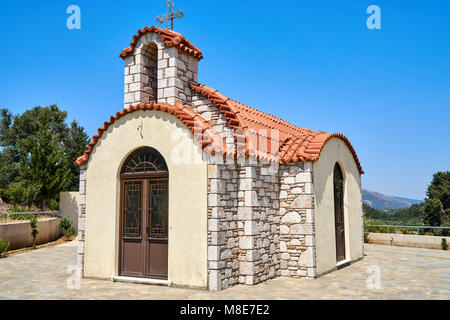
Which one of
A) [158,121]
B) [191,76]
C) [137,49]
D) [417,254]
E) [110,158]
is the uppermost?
[137,49]

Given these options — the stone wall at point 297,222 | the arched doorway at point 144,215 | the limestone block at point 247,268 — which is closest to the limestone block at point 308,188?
the stone wall at point 297,222

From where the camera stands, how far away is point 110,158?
9016 mm

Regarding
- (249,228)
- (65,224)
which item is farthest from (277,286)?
(65,224)

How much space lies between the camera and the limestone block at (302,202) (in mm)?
9202

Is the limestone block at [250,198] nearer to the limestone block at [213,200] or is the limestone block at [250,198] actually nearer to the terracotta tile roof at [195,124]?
the limestone block at [213,200]

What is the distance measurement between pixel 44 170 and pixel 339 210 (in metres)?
17.3

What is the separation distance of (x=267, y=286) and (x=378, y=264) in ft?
16.1

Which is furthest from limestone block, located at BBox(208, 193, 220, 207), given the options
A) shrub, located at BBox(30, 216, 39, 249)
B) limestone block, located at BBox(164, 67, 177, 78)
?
shrub, located at BBox(30, 216, 39, 249)

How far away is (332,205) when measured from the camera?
10445 mm

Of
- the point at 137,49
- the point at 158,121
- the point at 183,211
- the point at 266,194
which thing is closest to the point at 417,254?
the point at 266,194

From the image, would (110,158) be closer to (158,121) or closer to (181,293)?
(158,121)

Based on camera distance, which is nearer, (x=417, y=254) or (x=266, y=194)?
(x=266, y=194)

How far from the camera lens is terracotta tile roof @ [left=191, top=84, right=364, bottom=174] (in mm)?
8922

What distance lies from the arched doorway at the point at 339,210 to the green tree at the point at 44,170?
16770 mm
